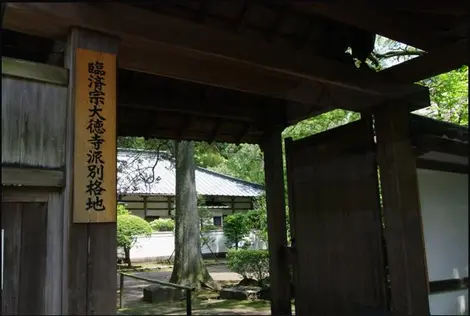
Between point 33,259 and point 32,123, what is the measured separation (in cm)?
80

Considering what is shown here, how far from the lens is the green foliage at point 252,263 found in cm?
1046

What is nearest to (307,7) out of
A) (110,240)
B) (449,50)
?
(449,50)

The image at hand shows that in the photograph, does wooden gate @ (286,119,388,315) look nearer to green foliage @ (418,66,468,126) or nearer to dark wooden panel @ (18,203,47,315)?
green foliage @ (418,66,468,126)

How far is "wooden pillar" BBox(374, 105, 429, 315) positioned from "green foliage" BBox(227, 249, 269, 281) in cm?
647

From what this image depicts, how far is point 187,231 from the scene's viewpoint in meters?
12.5

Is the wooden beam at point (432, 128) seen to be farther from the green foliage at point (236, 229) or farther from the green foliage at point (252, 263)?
the green foliage at point (236, 229)

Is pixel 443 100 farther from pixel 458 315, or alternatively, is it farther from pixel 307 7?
pixel 307 7

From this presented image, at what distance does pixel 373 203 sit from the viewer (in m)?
4.43

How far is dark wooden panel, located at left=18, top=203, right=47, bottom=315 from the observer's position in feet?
7.73

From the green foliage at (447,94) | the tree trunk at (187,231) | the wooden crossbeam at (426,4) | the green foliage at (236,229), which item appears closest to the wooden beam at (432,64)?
the wooden crossbeam at (426,4)

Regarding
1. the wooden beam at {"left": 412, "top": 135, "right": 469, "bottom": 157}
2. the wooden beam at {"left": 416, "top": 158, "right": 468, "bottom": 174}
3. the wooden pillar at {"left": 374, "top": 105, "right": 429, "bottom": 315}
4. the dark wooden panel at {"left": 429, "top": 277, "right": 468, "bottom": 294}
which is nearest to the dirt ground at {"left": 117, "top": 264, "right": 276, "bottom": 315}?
the wooden pillar at {"left": 374, "top": 105, "right": 429, "bottom": 315}

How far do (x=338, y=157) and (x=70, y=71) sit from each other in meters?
3.39

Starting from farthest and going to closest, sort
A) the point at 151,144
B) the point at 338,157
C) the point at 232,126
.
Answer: the point at 151,144 → the point at 232,126 → the point at 338,157

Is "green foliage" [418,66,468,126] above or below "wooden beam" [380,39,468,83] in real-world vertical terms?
above
